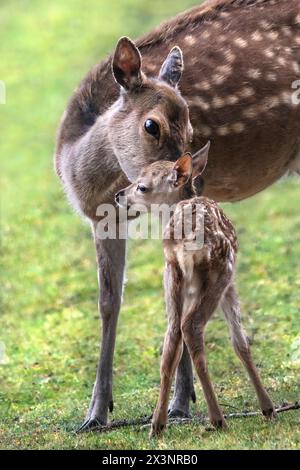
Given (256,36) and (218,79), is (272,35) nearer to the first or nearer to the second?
(256,36)

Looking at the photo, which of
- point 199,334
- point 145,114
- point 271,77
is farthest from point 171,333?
point 271,77

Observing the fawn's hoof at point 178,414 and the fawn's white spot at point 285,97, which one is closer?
the fawn's hoof at point 178,414

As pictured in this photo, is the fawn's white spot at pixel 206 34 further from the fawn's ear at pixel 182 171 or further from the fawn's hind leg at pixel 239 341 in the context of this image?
the fawn's hind leg at pixel 239 341

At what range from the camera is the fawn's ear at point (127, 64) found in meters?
7.19

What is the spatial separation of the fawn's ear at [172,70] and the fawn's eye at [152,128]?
0.36 m

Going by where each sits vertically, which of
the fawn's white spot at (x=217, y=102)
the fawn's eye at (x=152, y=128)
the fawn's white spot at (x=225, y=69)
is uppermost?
the fawn's white spot at (x=225, y=69)

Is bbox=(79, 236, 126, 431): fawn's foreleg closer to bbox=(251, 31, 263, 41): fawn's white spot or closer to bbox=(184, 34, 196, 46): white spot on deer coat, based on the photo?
bbox=(184, 34, 196, 46): white spot on deer coat

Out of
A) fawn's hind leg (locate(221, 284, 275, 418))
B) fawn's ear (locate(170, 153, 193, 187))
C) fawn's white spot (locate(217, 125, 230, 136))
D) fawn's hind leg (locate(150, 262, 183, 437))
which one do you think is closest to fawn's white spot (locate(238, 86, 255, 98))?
fawn's white spot (locate(217, 125, 230, 136))

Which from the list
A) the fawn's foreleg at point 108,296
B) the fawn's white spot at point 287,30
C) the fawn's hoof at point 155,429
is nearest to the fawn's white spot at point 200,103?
the fawn's white spot at point 287,30

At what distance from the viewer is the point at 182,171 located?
6.30m

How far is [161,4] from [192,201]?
20928 millimetres

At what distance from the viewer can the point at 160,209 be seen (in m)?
6.52

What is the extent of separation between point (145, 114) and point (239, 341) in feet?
5.51

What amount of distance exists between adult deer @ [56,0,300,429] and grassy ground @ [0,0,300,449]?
872 mm
